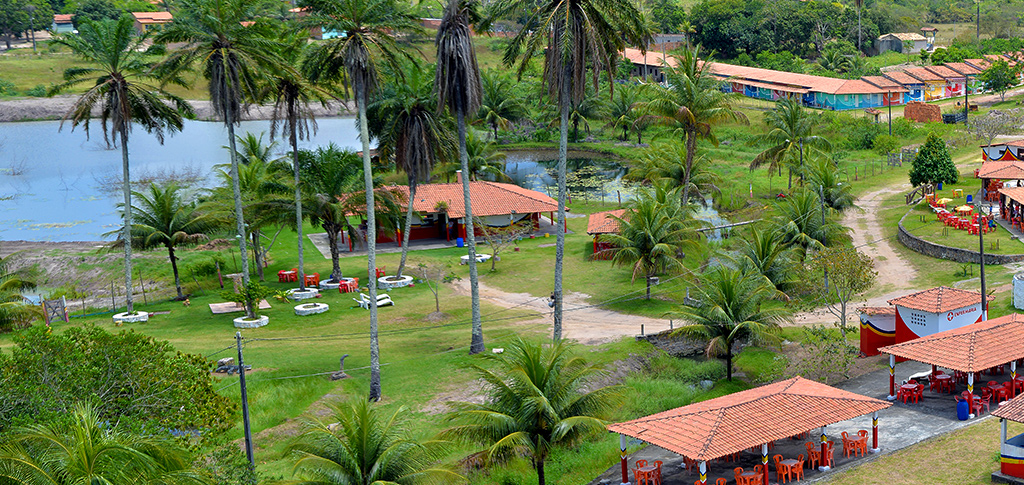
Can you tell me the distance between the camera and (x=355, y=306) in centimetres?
3944

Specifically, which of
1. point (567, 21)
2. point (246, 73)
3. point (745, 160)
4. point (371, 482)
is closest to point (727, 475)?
point (371, 482)

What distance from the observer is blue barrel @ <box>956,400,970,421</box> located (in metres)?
26.2

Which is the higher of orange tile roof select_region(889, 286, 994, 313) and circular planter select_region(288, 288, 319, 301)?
orange tile roof select_region(889, 286, 994, 313)

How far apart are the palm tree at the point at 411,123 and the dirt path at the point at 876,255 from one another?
15937mm

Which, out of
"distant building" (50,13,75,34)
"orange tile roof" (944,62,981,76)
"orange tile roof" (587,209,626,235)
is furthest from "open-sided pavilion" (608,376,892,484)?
"distant building" (50,13,75,34)

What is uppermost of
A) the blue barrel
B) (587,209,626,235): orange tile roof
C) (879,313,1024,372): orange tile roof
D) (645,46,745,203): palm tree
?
(645,46,745,203): palm tree

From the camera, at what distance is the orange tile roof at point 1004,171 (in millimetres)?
46188

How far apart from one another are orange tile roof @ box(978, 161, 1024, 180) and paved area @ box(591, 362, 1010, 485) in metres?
20.2

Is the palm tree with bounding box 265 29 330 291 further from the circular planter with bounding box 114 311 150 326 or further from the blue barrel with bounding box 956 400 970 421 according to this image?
the blue barrel with bounding box 956 400 970 421

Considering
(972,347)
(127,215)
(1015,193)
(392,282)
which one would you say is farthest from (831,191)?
(127,215)

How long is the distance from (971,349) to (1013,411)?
Answer: 476 cm

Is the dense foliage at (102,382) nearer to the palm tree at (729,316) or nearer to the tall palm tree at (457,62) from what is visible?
the tall palm tree at (457,62)

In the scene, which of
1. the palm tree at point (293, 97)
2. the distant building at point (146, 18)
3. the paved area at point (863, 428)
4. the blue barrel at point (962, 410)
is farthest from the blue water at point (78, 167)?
the blue barrel at point (962, 410)

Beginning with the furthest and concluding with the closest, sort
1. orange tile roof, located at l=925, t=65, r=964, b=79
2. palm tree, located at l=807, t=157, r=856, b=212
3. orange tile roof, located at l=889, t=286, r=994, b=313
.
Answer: orange tile roof, located at l=925, t=65, r=964, b=79
palm tree, located at l=807, t=157, r=856, b=212
orange tile roof, located at l=889, t=286, r=994, b=313
